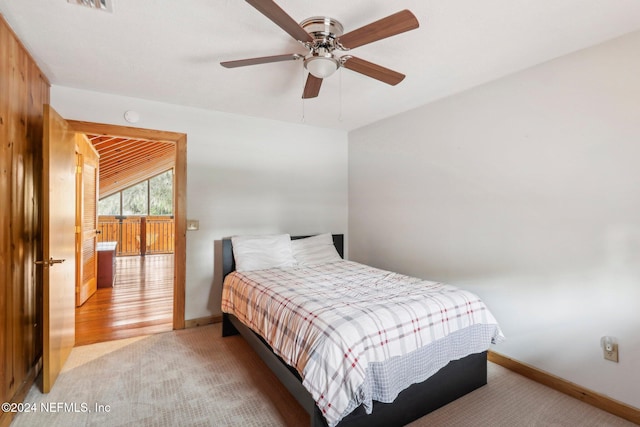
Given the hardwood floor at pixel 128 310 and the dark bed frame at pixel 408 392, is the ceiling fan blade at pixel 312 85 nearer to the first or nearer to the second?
the dark bed frame at pixel 408 392

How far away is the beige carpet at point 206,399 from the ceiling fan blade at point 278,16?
2.20 meters

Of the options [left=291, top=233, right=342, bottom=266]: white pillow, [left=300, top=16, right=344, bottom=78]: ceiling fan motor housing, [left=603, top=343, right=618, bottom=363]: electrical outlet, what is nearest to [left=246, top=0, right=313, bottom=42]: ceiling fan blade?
[left=300, top=16, right=344, bottom=78]: ceiling fan motor housing

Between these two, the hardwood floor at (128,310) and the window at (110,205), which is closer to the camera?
the hardwood floor at (128,310)

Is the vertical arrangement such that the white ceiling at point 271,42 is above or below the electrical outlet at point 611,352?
above

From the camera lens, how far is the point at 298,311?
193 centimetres

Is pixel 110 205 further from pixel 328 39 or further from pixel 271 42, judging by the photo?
pixel 328 39

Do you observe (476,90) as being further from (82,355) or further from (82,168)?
(82,168)

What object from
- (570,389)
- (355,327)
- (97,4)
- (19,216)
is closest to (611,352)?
(570,389)

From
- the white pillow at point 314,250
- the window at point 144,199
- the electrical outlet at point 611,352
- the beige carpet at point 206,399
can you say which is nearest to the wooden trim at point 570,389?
the beige carpet at point 206,399

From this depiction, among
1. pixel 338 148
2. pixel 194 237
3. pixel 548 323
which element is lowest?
pixel 548 323

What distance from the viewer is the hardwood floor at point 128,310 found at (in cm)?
317

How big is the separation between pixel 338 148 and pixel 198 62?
94.1 inches

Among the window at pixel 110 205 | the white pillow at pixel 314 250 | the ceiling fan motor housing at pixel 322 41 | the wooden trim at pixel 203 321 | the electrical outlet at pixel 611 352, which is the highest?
the ceiling fan motor housing at pixel 322 41

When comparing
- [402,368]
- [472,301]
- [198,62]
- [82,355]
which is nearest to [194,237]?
[82,355]
